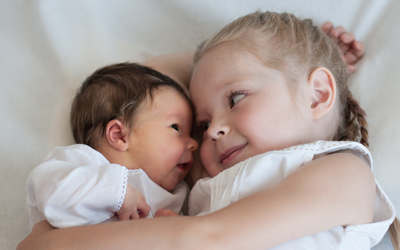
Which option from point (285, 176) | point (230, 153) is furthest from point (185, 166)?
point (285, 176)

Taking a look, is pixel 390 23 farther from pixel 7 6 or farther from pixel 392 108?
pixel 7 6

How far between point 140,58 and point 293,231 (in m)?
1.15

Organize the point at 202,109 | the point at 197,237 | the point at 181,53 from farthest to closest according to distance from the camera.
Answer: the point at 181,53 < the point at 202,109 < the point at 197,237

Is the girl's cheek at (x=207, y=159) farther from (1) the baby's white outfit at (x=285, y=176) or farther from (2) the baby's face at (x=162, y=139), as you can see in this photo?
(1) the baby's white outfit at (x=285, y=176)

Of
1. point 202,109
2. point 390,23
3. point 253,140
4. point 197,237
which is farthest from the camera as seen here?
point 390,23

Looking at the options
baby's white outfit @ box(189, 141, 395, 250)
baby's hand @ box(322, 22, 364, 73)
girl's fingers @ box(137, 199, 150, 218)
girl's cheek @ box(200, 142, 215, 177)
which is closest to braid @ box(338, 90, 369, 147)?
baby's white outfit @ box(189, 141, 395, 250)

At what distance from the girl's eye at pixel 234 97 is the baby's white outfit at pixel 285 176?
21 cm

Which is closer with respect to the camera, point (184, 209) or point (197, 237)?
point (197, 237)

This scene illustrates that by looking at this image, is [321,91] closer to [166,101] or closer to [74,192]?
[166,101]

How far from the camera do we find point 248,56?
1.11m

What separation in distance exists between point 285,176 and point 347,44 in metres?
0.91

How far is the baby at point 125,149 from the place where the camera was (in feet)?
2.96

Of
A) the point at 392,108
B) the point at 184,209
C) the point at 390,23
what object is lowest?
the point at 184,209

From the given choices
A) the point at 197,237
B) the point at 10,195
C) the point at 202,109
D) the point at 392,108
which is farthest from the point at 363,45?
the point at 10,195
